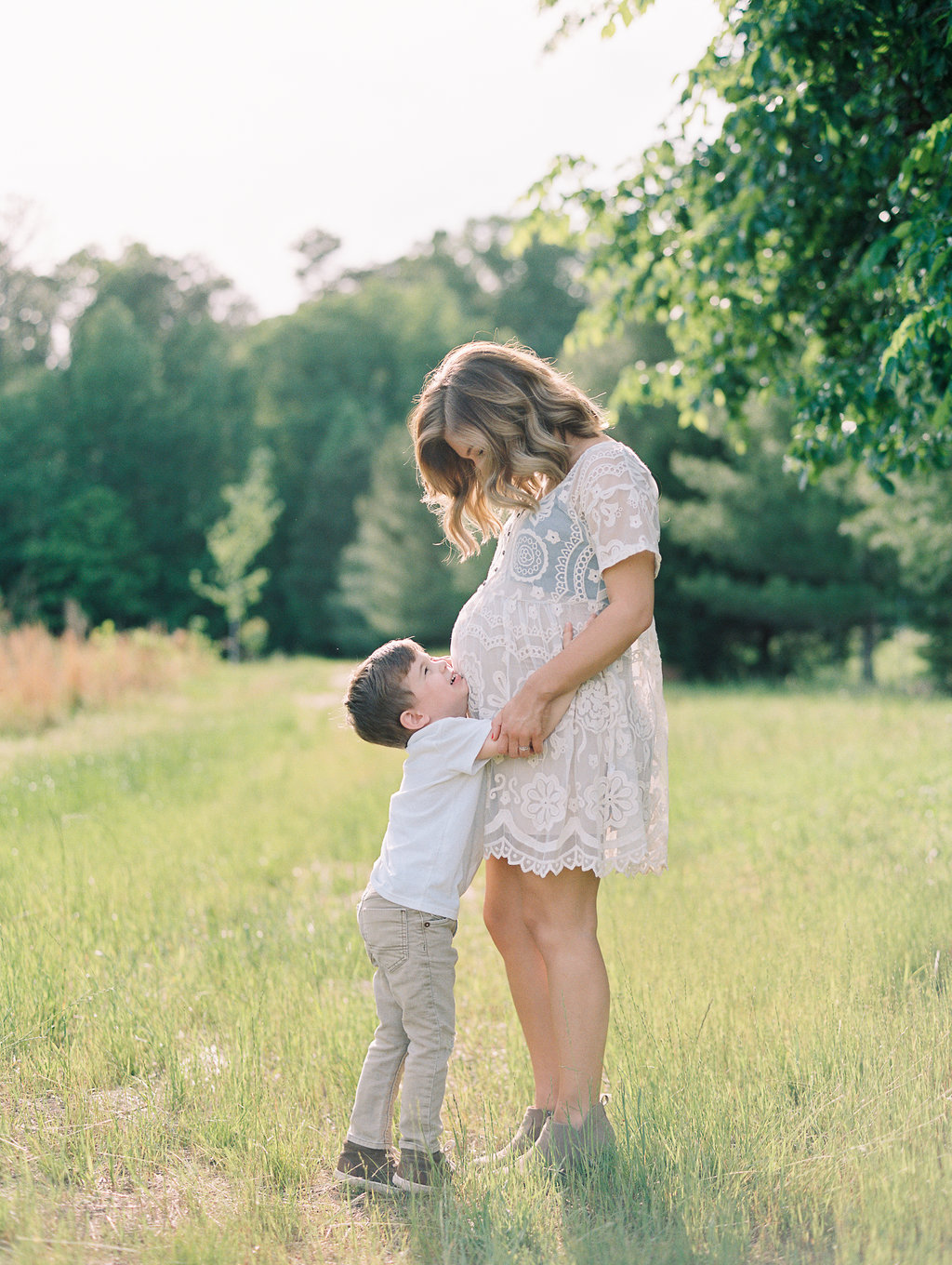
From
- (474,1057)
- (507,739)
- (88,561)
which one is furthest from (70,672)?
(88,561)

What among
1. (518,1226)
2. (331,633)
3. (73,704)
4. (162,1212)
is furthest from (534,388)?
(331,633)

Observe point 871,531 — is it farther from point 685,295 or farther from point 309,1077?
point 309,1077

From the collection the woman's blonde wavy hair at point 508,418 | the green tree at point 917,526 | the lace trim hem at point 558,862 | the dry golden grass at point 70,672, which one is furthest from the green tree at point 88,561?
the lace trim hem at point 558,862

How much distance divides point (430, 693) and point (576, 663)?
370 mm

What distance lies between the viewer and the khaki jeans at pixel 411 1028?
241cm

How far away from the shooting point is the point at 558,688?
7.95ft

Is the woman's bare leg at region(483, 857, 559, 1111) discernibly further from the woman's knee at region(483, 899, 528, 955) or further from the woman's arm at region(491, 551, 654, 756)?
the woman's arm at region(491, 551, 654, 756)

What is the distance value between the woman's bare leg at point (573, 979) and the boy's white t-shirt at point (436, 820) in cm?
22

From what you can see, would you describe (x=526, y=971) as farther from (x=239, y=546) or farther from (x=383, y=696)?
(x=239, y=546)

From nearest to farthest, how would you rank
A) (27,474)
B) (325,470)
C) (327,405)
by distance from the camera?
1. (27,474)
2. (325,470)
3. (327,405)

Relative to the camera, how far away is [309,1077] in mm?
2949

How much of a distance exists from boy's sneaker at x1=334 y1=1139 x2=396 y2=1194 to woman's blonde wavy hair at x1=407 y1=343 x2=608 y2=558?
153cm

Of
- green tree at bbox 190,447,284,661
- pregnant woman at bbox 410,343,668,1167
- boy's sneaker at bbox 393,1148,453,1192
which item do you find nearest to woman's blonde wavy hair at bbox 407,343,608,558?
pregnant woman at bbox 410,343,668,1167

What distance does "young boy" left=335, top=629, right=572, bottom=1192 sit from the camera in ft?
7.92
